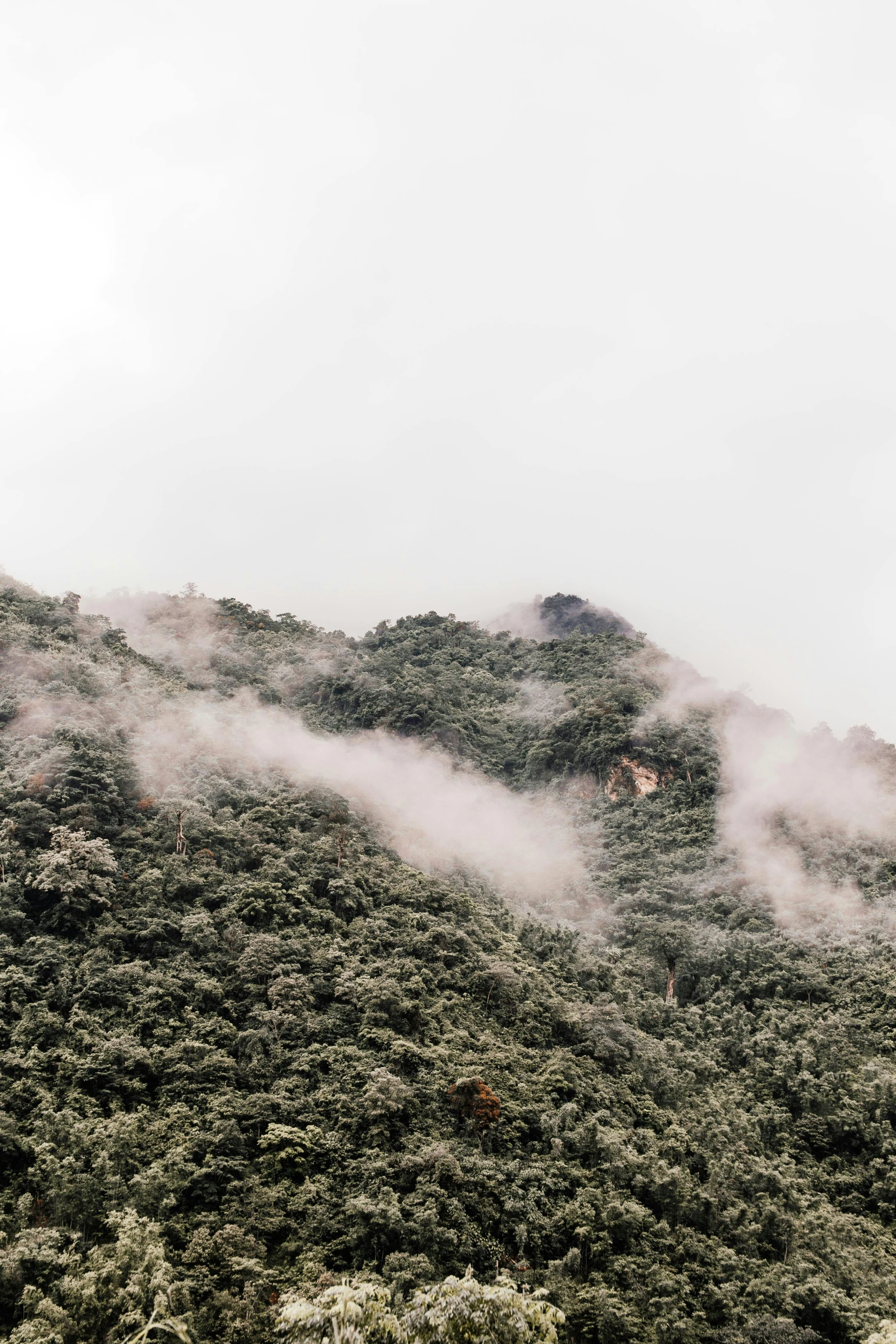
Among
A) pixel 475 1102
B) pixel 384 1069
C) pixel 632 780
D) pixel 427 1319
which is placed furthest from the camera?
pixel 632 780

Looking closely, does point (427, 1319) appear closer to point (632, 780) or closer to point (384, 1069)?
point (384, 1069)

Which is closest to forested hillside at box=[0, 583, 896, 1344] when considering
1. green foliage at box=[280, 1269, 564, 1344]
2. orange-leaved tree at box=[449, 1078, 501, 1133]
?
orange-leaved tree at box=[449, 1078, 501, 1133]

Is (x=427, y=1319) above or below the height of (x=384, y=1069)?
above

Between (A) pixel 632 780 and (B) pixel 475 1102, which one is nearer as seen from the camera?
(B) pixel 475 1102

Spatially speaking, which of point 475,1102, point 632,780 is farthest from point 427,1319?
point 632,780

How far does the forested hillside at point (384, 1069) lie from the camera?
14.3 m

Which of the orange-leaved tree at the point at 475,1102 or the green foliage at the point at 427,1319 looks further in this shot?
the orange-leaved tree at the point at 475,1102

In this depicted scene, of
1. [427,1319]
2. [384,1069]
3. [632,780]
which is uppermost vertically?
[632,780]

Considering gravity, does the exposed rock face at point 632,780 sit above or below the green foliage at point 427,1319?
above

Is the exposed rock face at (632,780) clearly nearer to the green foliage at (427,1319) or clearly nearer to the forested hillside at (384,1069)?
the forested hillside at (384,1069)

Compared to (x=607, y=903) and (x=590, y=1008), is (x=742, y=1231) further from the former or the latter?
(x=607, y=903)

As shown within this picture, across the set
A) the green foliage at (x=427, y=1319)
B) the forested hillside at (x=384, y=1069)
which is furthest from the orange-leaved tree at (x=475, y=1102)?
the green foliage at (x=427, y=1319)

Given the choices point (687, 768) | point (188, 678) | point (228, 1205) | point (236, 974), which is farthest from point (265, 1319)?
point (188, 678)

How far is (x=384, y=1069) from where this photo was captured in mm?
18000
